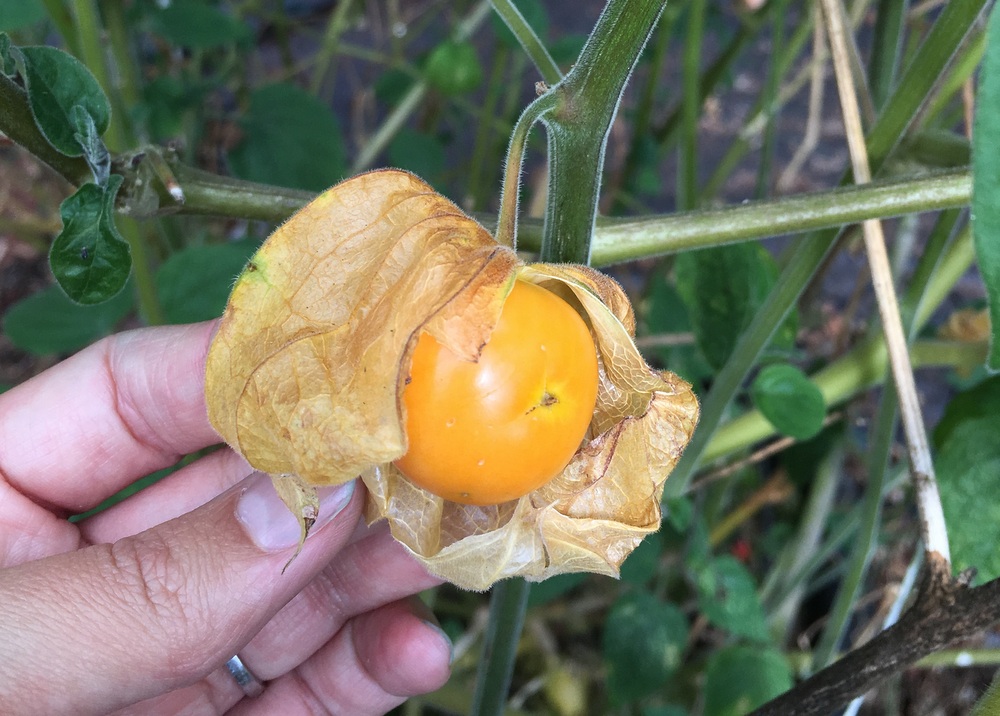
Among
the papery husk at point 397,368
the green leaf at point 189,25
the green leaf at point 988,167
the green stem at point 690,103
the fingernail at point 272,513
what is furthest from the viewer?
the green leaf at point 189,25

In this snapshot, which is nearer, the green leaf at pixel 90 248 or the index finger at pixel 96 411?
the green leaf at pixel 90 248

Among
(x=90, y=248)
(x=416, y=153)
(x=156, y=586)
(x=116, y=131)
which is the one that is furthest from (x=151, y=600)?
(x=416, y=153)

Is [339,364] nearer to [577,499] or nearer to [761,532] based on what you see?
[577,499]

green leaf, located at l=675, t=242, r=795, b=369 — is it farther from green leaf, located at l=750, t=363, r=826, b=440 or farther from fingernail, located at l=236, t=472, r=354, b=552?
fingernail, located at l=236, t=472, r=354, b=552

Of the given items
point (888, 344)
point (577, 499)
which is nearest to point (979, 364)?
point (888, 344)

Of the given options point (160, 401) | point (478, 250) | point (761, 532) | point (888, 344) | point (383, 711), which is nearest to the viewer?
point (478, 250)

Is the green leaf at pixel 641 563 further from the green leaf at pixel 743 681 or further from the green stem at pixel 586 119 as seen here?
the green stem at pixel 586 119

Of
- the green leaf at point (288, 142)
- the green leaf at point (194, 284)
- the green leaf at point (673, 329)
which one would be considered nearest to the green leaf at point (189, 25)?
the green leaf at point (288, 142)
